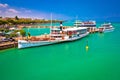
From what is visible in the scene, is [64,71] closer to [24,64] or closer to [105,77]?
[105,77]

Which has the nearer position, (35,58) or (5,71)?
(5,71)

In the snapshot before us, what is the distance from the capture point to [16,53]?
16812mm

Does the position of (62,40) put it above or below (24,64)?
above

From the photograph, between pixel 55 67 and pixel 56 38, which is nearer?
pixel 55 67

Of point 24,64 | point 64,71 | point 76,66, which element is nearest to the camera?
point 64,71

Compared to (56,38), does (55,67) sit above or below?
below

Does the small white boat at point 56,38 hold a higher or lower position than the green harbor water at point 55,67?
higher

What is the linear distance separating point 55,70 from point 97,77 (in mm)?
3074

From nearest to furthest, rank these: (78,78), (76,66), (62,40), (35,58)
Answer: (78,78)
(76,66)
(35,58)
(62,40)

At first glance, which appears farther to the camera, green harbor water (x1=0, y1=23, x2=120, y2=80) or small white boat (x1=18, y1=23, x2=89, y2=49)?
small white boat (x1=18, y1=23, x2=89, y2=49)

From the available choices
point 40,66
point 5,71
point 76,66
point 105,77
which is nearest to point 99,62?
point 76,66

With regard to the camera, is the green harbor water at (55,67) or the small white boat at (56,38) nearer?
the green harbor water at (55,67)

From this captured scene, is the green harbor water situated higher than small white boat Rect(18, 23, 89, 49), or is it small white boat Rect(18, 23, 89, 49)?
small white boat Rect(18, 23, 89, 49)

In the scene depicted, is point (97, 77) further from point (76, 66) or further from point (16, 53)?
point (16, 53)
